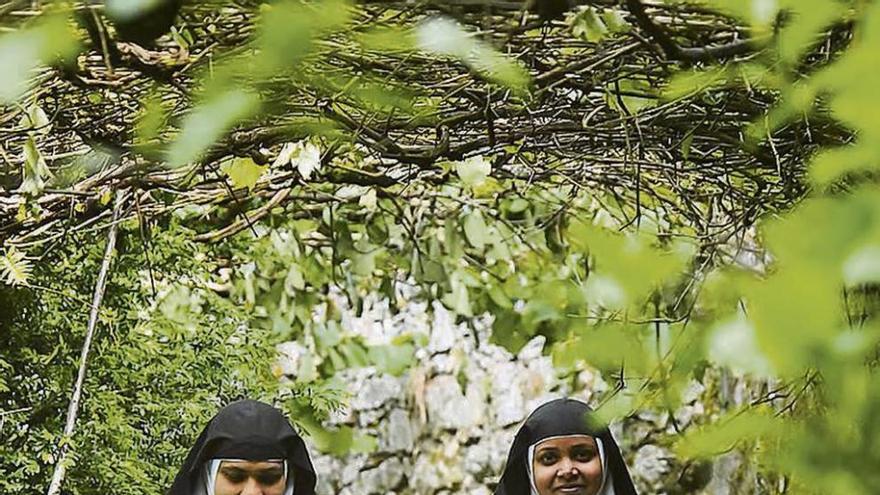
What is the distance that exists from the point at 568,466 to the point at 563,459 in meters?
0.03

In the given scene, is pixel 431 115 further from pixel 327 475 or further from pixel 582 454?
pixel 327 475

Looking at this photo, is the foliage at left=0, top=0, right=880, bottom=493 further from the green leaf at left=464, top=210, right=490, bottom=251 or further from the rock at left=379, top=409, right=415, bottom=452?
the rock at left=379, top=409, right=415, bottom=452

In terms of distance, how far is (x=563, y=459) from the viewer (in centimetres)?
409

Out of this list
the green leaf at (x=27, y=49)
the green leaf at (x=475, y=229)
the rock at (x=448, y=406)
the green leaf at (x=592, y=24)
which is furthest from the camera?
the rock at (x=448, y=406)

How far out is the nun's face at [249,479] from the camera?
371 cm

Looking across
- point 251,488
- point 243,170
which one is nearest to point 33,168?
point 243,170

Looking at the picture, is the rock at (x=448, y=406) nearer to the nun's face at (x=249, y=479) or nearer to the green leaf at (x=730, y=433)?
the nun's face at (x=249, y=479)

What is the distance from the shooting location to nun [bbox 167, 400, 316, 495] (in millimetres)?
3725

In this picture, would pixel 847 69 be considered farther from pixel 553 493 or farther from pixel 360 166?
pixel 553 493

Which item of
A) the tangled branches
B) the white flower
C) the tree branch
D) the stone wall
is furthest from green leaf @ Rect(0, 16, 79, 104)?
the stone wall

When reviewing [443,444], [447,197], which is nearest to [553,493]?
[447,197]

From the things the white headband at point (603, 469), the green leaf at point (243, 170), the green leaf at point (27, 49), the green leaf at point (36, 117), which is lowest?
the white headband at point (603, 469)

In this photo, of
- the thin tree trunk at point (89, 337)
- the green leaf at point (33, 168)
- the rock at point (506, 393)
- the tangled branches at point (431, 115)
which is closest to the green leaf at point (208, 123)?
the tangled branches at point (431, 115)

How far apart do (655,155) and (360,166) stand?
0.87 meters
